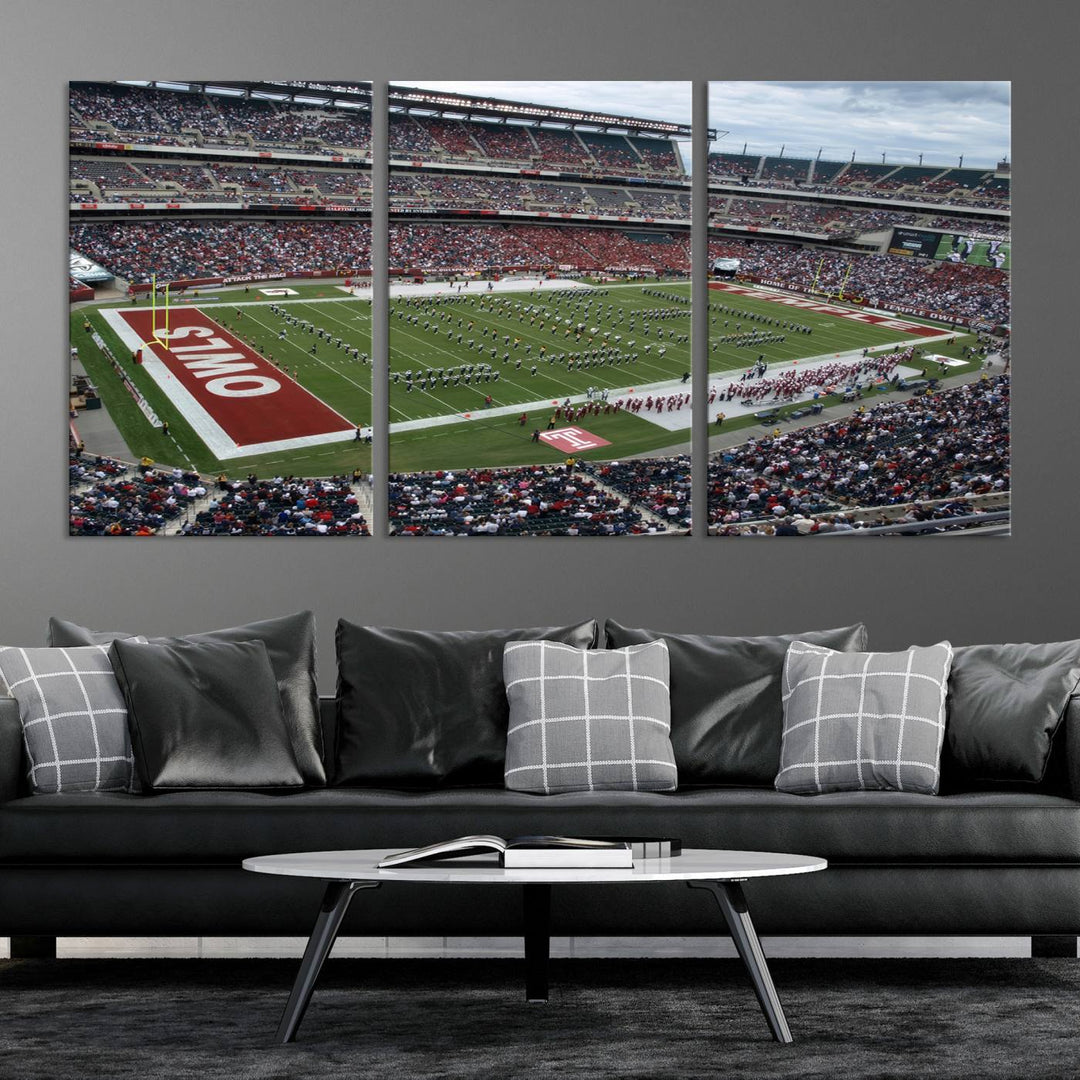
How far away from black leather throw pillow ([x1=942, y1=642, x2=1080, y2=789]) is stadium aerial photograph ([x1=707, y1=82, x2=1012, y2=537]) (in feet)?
5.07

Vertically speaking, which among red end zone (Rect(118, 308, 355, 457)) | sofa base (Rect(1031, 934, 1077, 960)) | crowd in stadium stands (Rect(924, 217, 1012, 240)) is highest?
crowd in stadium stands (Rect(924, 217, 1012, 240))

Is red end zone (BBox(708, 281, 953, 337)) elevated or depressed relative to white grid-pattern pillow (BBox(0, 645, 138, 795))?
elevated

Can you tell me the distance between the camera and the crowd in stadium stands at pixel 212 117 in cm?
560

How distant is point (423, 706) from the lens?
4117 mm

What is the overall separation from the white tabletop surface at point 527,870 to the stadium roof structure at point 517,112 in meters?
3.40

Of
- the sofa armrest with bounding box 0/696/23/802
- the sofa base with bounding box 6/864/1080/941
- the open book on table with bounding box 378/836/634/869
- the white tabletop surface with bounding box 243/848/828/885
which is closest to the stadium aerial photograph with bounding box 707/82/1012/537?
the sofa base with bounding box 6/864/1080/941

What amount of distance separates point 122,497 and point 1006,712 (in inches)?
127

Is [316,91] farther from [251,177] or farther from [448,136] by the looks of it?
[448,136]

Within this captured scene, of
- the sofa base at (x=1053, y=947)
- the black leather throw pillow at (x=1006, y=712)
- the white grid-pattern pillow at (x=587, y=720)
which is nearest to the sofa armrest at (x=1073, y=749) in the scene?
the black leather throw pillow at (x=1006, y=712)

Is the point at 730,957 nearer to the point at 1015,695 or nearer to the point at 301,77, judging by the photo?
the point at 1015,695

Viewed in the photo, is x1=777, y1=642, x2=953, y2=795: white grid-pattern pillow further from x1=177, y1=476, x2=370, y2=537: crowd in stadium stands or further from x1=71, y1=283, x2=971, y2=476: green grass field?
x1=177, y1=476, x2=370, y2=537: crowd in stadium stands

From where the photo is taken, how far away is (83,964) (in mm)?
3670

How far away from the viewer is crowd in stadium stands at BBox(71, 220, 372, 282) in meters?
5.60

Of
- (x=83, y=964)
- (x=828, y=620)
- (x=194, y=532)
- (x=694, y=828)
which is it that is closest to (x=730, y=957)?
(x=694, y=828)
